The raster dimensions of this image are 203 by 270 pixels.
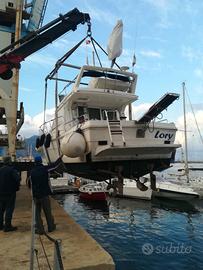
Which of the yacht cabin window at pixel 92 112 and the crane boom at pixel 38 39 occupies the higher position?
the crane boom at pixel 38 39

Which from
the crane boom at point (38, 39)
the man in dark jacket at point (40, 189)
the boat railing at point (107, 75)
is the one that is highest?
the crane boom at point (38, 39)

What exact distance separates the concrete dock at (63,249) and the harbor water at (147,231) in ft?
20.0

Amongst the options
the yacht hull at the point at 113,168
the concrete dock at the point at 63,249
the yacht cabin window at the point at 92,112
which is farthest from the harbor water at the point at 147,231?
the yacht cabin window at the point at 92,112

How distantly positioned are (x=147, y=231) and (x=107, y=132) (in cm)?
1253

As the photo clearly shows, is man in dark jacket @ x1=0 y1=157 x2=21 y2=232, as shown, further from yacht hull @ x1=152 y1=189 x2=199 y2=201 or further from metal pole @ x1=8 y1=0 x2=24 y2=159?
yacht hull @ x1=152 y1=189 x2=199 y2=201

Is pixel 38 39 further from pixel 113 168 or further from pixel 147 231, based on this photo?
pixel 147 231

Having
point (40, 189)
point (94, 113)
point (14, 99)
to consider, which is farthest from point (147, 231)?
point (40, 189)

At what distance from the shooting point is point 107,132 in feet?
33.7

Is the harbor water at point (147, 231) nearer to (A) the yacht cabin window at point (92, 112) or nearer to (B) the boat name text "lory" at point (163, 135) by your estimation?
(B) the boat name text "lory" at point (163, 135)

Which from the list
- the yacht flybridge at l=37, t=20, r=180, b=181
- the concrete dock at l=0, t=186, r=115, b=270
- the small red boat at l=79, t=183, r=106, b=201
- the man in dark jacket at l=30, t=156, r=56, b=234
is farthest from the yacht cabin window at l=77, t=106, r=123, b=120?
the small red boat at l=79, t=183, r=106, b=201

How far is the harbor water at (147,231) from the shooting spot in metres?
14.9

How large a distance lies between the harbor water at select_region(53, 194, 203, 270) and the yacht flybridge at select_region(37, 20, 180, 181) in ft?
17.9

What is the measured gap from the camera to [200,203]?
33.3 metres

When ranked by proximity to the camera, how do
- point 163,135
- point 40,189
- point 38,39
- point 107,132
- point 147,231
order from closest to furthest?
point 40,189, point 107,132, point 163,135, point 38,39, point 147,231
